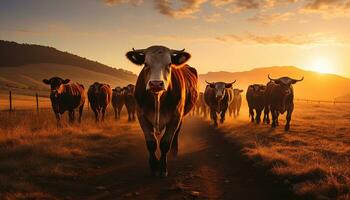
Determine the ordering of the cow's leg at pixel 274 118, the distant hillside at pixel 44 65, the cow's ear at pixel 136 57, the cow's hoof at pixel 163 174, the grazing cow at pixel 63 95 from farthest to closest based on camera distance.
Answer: the distant hillside at pixel 44 65 → the cow's leg at pixel 274 118 → the grazing cow at pixel 63 95 → the cow's ear at pixel 136 57 → the cow's hoof at pixel 163 174

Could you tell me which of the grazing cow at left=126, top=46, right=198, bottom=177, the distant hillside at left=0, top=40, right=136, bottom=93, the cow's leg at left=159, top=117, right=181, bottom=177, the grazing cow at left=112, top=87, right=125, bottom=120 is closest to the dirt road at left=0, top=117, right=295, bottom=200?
the cow's leg at left=159, top=117, right=181, bottom=177

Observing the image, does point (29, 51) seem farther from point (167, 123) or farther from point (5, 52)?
point (167, 123)

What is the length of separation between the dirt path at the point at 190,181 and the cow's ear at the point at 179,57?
249 centimetres

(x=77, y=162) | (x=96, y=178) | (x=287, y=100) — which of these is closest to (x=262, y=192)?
(x=96, y=178)

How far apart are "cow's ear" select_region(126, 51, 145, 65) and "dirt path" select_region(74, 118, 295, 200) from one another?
8.25 ft

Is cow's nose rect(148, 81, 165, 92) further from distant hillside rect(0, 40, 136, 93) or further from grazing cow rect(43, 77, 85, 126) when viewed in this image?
distant hillside rect(0, 40, 136, 93)

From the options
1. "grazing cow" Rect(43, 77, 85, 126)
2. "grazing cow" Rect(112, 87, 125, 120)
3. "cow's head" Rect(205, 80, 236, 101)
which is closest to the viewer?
"grazing cow" Rect(43, 77, 85, 126)

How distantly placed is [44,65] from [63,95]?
108984 mm

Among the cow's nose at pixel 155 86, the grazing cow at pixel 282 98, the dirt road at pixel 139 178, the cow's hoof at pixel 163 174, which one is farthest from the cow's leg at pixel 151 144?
the grazing cow at pixel 282 98

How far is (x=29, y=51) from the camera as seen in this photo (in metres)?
132

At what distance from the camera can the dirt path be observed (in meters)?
6.01

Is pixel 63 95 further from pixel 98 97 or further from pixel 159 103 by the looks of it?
pixel 159 103

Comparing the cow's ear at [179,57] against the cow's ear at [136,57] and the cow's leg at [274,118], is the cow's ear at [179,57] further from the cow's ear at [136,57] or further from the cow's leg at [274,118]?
the cow's leg at [274,118]

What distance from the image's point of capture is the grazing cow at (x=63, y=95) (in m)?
15.9
